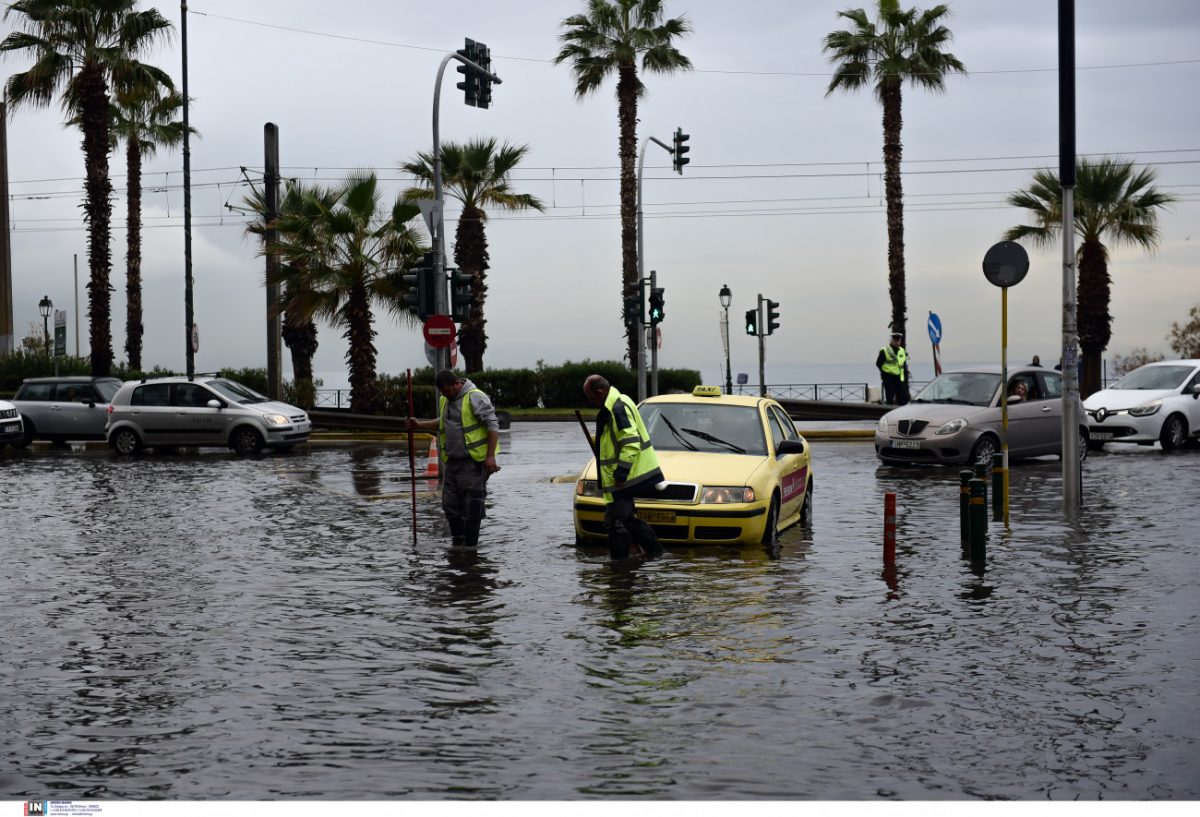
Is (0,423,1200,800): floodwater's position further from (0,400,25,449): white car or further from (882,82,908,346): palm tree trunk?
(882,82,908,346): palm tree trunk

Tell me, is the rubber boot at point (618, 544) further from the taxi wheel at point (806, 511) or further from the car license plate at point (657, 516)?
the taxi wheel at point (806, 511)

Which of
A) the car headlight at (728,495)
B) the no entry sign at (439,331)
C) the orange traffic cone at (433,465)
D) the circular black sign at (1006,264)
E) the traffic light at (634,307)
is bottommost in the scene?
the orange traffic cone at (433,465)

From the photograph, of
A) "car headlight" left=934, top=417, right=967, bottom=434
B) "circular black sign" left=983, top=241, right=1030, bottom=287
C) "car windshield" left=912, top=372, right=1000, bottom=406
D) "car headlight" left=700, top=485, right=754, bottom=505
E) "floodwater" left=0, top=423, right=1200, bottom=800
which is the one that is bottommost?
"floodwater" left=0, top=423, right=1200, bottom=800

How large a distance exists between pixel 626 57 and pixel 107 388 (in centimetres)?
2313

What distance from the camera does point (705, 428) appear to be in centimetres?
1390

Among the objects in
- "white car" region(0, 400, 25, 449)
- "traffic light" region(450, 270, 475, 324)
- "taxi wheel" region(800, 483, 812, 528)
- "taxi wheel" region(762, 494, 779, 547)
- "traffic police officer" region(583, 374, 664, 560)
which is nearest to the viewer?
"traffic police officer" region(583, 374, 664, 560)

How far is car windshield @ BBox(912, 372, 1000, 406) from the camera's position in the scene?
22891 millimetres

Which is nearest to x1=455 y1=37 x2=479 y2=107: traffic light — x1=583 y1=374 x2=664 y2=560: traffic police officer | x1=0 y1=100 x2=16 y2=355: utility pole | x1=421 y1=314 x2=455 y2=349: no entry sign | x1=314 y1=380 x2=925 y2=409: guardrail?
x1=421 y1=314 x2=455 y2=349: no entry sign

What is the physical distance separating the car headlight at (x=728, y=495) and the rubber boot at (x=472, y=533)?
2197 millimetres

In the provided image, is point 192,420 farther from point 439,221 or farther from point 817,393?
point 817,393

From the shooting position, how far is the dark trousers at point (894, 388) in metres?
31.6

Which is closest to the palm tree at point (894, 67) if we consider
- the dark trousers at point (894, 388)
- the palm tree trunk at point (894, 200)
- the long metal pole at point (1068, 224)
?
the palm tree trunk at point (894, 200)

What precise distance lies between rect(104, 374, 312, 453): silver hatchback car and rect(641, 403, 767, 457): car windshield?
621 inches

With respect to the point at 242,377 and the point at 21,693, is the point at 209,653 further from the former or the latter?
the point at 242,377
